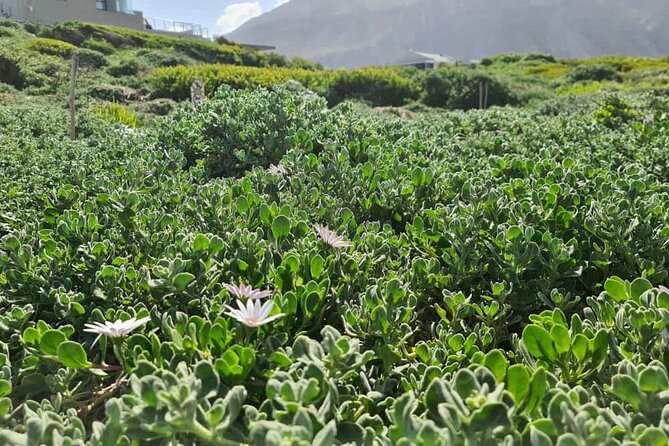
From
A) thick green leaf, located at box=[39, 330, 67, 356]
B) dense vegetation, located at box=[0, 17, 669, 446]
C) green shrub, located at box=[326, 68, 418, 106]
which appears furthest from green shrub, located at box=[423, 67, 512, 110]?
thick green leaf, located at box=[39, 330, 67, 356]

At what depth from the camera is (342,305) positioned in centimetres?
144

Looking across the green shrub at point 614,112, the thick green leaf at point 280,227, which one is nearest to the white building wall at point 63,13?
the green shrub at point 614,112

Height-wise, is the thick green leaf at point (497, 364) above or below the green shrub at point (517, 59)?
below

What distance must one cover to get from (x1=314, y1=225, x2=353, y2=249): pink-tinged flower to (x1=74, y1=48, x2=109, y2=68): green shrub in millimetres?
20302

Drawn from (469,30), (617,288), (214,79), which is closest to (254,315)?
(617,288)

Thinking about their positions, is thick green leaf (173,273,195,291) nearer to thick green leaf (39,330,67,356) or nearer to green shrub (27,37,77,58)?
thick green leaf (39,330,67,356)

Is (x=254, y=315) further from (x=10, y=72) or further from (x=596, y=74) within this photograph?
(x=596, y=74)

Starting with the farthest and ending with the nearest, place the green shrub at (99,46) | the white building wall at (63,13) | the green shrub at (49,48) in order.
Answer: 1. the white building wall at (63,13)
2. the green shrub at (99,46)
3. the green shrub at (49,48)

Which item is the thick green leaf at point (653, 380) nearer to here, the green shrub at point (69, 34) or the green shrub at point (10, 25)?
the green shrub at point (69, 34)

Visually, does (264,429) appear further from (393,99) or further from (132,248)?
(393,99)

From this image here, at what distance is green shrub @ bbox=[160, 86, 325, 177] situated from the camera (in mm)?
3295

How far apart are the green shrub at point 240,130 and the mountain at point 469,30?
69529 mm

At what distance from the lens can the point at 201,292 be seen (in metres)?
1.43

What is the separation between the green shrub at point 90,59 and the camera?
1955 cm
